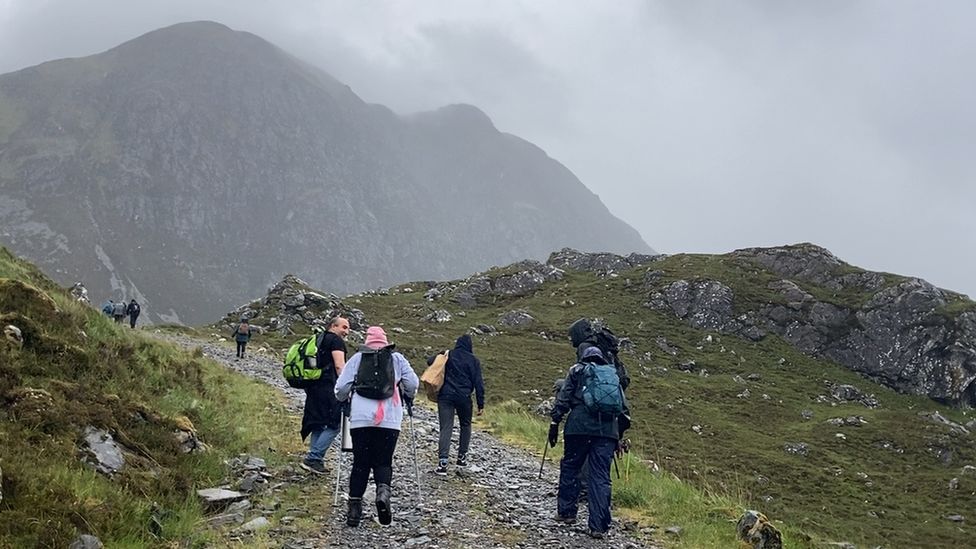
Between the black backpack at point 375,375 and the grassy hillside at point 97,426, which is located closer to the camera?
the grassy hillside at point 97,426

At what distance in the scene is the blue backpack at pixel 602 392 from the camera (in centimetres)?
1039

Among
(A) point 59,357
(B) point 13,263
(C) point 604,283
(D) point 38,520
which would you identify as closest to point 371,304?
(C) point 604,283

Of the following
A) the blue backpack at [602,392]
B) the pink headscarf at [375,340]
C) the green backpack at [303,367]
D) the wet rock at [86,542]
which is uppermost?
the pink headscarf at [375,340]

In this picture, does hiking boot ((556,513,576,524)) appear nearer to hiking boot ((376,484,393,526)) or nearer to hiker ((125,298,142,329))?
hiking boot ((376,484,393,526))

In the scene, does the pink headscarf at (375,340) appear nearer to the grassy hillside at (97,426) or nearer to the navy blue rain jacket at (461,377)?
the grassy hillside at (97,426)

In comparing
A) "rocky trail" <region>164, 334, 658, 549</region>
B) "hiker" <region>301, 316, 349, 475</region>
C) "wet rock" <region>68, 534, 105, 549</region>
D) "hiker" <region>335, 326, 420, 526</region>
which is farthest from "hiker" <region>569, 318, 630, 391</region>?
"wet rock" <region>68, 534, 105, 549</region>

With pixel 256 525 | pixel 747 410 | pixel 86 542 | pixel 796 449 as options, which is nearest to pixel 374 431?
pixel 256 525

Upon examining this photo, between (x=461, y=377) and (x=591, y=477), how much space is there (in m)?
5.41

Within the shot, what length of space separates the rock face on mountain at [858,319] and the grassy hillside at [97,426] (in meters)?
62.2

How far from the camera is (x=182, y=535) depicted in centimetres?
790

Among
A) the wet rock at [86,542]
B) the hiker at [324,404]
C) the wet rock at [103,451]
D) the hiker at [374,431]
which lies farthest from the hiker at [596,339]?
the wet rock at [86,542]

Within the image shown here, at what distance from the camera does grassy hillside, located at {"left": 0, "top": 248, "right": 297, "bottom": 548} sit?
7.02 meters

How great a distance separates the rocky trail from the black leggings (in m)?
0.72

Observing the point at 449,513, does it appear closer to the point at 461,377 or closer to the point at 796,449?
the point at 461,377
